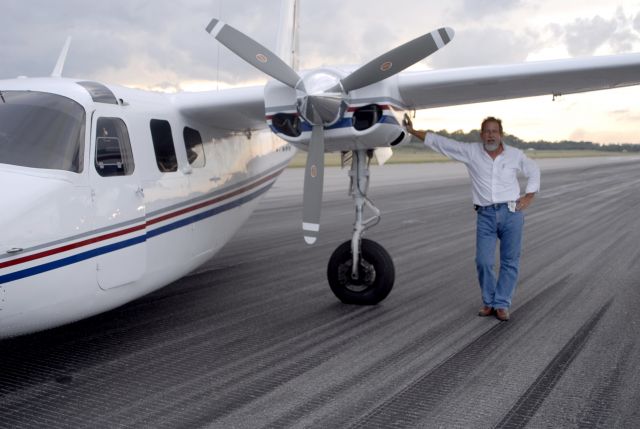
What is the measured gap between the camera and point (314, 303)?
7859 millimetres

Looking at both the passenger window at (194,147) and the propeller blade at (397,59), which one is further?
the passenger window at (194,147)

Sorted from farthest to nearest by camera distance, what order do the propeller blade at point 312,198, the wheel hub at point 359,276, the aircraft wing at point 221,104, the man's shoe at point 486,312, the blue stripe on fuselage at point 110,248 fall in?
the wheel hub at point 359,276
the aircraft wing at point 221,104
the propeller blade at point 312,198
the man's shoe at point 486,312
the blue stripe on fuselage at point 110,248

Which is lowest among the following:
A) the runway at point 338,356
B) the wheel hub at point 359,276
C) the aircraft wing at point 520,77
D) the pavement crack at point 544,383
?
the runway at point 338,356

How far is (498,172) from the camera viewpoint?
276 inches

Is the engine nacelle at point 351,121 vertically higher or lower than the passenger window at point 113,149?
higher

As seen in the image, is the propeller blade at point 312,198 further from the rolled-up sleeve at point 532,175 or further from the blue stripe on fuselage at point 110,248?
the rolled-up sleeve at point 532,175

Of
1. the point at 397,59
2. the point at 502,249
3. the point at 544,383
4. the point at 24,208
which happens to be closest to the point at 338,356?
the point at 544,383

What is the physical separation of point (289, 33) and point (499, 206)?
23.5 feet

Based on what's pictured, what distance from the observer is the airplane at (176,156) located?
5.02 meters

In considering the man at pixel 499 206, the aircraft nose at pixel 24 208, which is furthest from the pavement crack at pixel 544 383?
the aircraft nose at pixel 24 208

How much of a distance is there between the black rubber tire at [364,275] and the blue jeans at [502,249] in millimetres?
1163

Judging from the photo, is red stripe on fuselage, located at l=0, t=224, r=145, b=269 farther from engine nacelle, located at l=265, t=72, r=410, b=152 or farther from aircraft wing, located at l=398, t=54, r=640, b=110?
aircraft wing, located at l=398, t=54, r=640, b=110

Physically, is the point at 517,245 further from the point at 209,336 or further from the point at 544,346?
the point at 209,336

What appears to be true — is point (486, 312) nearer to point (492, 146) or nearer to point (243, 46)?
point (492, 146)
